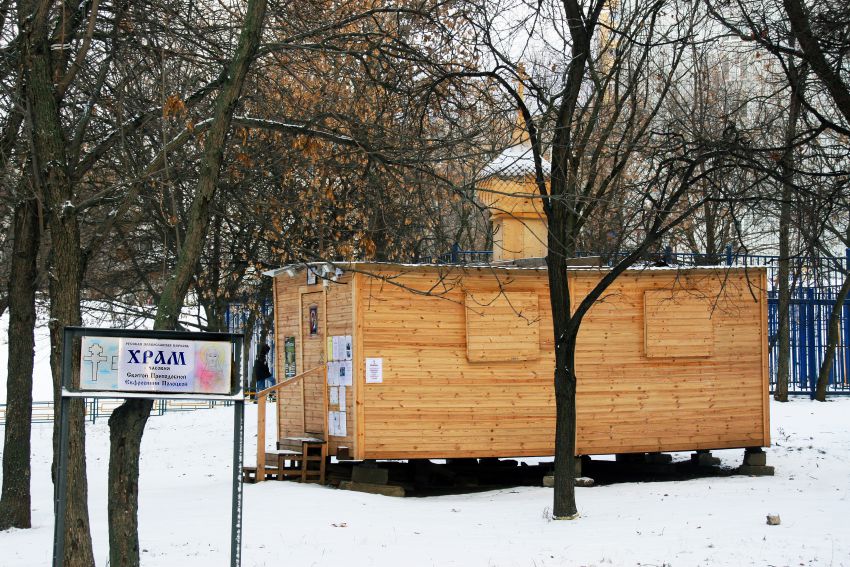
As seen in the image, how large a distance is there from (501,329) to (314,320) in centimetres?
289

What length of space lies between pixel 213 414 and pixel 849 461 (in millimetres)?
15150

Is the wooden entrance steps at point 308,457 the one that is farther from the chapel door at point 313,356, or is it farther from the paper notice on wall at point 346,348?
the paper notice on wall at point 346,348

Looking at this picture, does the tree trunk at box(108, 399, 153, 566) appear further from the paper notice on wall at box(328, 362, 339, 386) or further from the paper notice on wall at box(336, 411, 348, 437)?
the paper notice on wall at box(328, 362, 339, 386)

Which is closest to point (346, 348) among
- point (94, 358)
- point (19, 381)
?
point (19, 381)

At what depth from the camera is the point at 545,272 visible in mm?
14906

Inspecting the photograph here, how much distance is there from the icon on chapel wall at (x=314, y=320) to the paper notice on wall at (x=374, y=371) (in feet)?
5.10

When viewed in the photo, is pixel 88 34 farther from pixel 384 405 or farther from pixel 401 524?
pixel 384 405

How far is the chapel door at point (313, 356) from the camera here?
1512 cm

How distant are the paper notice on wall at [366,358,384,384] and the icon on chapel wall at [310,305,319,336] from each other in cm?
155

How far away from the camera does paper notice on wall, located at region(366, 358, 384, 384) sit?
14.2 metres

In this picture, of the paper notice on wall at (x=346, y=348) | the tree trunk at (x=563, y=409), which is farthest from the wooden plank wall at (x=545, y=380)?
the tree trunk at (x=563, y=409)

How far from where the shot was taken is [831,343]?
2180cm

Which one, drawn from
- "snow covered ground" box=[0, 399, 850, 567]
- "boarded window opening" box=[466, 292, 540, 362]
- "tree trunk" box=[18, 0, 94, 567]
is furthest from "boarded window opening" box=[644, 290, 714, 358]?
"tree trunk" box=[18, 0, 94, 567]

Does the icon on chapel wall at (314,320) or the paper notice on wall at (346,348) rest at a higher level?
the icon on chapel wall at (314,320)
